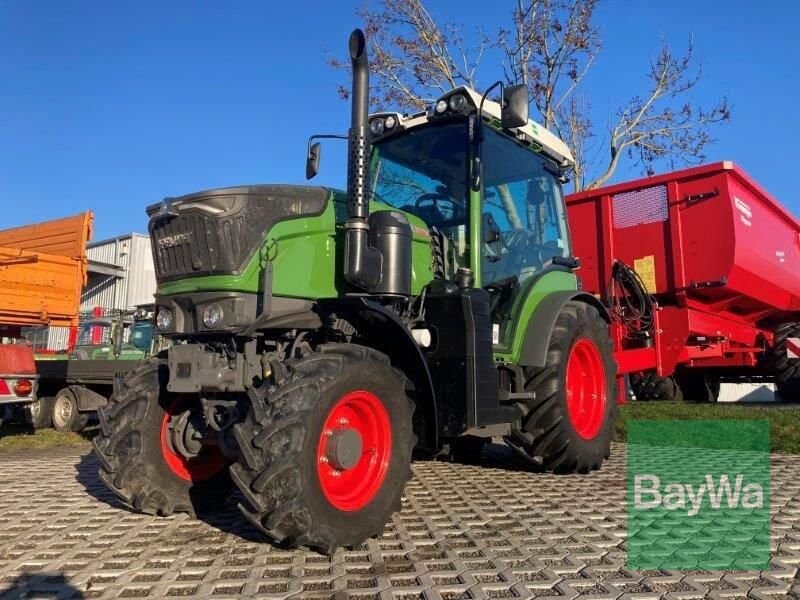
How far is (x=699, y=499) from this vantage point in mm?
4242

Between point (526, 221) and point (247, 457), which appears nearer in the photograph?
point (247, 457)

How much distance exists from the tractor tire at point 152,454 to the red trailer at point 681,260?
5231mm

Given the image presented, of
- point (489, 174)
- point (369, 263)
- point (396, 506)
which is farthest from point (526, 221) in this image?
point (396, 506)

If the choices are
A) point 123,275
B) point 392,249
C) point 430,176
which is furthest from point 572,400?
point 123,275

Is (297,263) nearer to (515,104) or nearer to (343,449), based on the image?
(343,449)

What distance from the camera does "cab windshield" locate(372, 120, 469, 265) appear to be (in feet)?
15.0

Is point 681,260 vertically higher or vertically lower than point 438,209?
higher

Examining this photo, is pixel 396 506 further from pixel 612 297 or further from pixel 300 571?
pixel 612 297

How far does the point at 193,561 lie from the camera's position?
2.94 meters

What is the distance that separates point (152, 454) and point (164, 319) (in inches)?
30.3

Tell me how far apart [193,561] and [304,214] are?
6.13 ft

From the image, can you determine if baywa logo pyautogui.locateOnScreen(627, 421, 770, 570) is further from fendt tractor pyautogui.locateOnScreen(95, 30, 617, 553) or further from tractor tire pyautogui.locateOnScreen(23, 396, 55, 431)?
tractor tire pyautogui.locateOnScreen(23, 396, 55, 431)

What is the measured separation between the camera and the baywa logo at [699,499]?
307 centimetres

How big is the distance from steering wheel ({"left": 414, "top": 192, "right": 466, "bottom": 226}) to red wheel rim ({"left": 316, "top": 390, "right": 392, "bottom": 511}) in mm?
1743
